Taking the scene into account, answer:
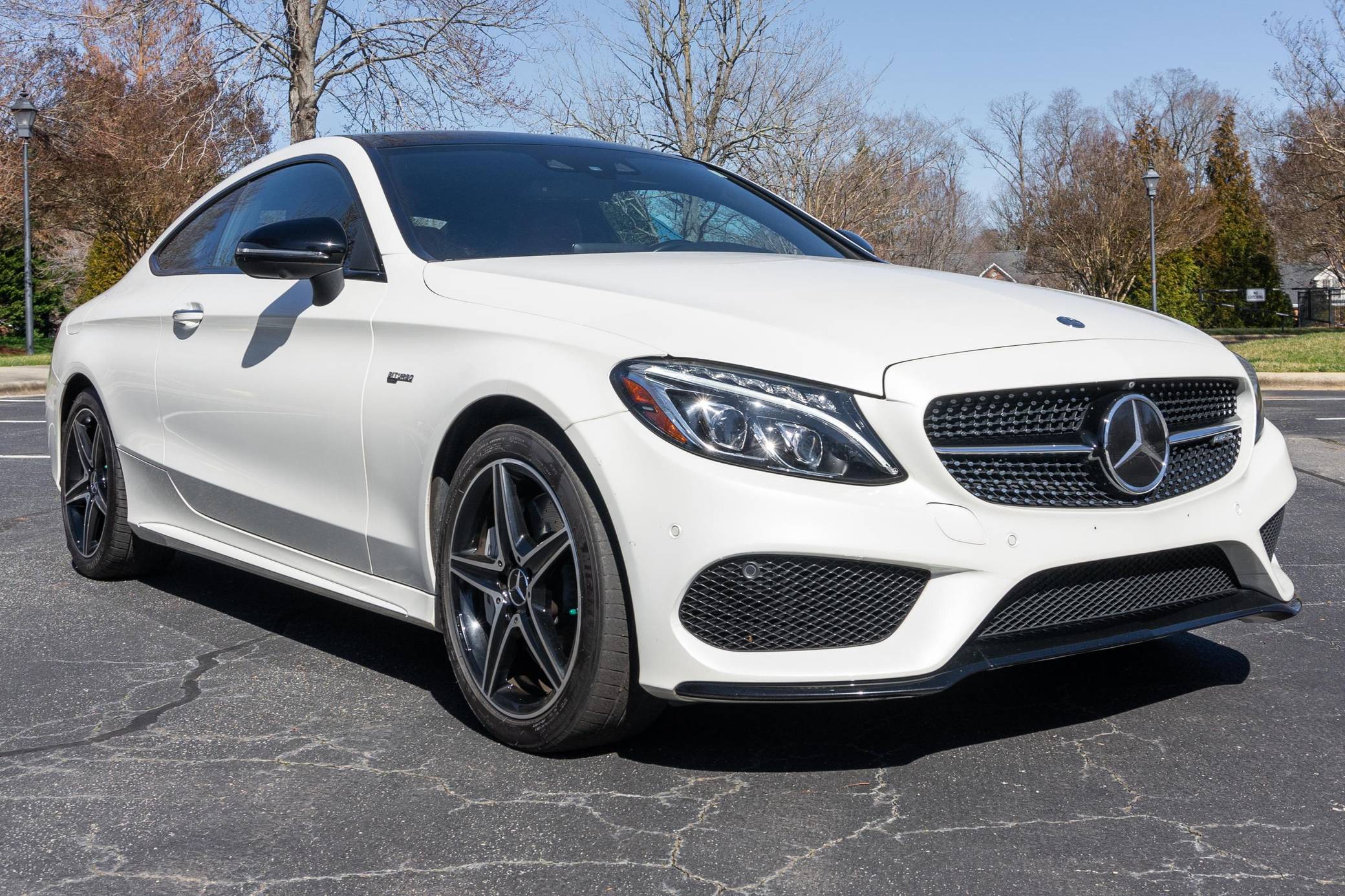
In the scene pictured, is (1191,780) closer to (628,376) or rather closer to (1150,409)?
(1150,409)

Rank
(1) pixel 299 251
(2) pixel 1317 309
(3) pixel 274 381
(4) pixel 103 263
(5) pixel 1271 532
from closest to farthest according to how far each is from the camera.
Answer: (5) pixel 1271 532, (1) pixel 299 251, (3) pixel 274 381, (4) pixel 103 263, (2) pixel 1317 309

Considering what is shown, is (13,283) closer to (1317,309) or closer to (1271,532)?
(1271,532)

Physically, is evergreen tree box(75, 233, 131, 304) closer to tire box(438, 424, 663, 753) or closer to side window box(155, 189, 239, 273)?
side window box(155, 189, 239, 273)

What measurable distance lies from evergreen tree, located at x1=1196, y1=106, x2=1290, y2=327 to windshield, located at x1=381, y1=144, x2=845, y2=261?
5518 centimetres

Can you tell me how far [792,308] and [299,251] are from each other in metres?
1.46

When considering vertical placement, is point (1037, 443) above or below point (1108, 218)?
below

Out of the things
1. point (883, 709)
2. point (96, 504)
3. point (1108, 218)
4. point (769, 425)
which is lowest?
point (883, 709)

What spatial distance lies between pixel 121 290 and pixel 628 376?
3.25m

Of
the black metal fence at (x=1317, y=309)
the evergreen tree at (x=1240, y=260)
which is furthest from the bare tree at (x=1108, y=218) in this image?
the black metal fence at (x=1317, y=309)

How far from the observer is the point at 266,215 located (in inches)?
190

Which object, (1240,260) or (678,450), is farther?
(1240,260)

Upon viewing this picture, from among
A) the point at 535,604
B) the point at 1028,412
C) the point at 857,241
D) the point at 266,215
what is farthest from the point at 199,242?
the point at 1028,412

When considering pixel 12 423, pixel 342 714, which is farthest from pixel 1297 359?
pixel 342 714

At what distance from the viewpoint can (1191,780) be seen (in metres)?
3.13
